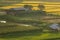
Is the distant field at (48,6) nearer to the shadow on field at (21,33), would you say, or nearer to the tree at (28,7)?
the tree at (28,7)

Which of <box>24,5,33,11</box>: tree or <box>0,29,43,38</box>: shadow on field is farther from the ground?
<box>24,5,33,11</box>: tree

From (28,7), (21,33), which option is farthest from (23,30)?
(28,7)

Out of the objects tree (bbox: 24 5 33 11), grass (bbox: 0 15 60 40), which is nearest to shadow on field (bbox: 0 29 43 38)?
grass (bbox: 0 15 60 40)

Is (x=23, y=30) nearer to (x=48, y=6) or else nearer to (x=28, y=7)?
(x=28, y=7)

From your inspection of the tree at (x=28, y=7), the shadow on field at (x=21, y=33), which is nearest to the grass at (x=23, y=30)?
the shadow on field at (x=21, y=33)

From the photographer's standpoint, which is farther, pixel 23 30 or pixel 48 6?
pixel 48 6

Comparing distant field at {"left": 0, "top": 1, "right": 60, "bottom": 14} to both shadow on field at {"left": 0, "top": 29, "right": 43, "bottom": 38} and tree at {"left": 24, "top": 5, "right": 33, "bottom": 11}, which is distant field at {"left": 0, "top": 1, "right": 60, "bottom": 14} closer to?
tree at {"left": 24, "top": 5, "right": 33, "bottom": 11}

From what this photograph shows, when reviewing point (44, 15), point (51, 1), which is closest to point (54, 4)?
point (51, 1)

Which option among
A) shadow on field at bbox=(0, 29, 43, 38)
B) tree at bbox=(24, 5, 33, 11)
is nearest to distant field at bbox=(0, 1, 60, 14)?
tree at bbox=(24, 5, 33, 11)

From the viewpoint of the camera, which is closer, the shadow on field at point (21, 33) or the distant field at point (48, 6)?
the shadow on field at point (21, 33)

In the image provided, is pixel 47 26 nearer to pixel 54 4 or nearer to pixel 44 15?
pixel 44 15

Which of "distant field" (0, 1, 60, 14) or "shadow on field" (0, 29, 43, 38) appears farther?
"distant field" (0, 1, 60, 14)
